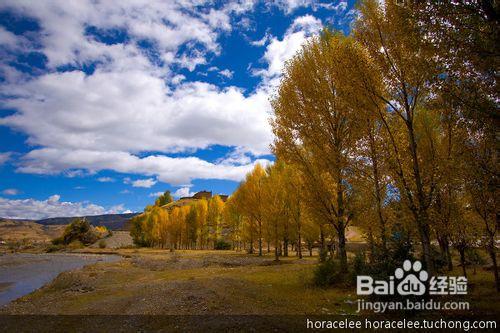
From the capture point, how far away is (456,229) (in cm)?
1318

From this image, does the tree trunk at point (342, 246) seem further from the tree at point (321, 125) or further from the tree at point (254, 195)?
the tree at point (254, 195)

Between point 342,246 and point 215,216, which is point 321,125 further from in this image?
point 215,216

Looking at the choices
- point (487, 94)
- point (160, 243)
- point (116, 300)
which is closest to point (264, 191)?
point (116, 300)

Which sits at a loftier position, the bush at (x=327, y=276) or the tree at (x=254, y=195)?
the tree at (x=254, y=195)

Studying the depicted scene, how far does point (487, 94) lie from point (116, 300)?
18.4 m

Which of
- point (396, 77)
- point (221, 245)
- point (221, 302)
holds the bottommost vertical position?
point (221, 245)

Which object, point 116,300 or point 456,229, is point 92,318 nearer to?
point 116,300

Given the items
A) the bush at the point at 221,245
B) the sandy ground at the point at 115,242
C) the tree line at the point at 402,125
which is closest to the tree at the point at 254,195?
the tree line at the point at 402,125

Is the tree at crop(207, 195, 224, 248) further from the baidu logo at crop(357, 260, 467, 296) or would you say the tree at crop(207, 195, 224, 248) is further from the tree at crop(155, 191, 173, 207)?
the tree at crop(155, 191, 173, 207)

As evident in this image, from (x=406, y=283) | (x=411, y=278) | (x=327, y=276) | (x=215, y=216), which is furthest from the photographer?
(x=215, y=216)

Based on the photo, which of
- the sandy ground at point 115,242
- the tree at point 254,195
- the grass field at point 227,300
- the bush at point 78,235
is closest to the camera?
the grass field at point 227,300

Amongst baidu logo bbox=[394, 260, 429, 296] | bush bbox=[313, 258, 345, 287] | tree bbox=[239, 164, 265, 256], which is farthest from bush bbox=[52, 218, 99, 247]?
baidu logo bbox=[394, 260, 429, 296]

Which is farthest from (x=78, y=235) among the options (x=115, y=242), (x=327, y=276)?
(x=327, y=276)

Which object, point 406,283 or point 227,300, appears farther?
point 227,300
